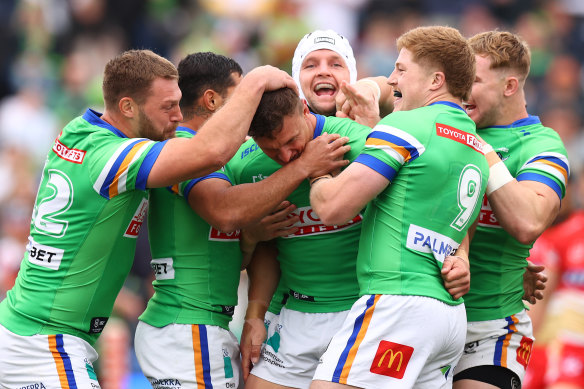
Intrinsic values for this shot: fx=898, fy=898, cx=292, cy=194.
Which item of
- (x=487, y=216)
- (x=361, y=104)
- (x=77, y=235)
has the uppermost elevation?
(x=361, y=104)

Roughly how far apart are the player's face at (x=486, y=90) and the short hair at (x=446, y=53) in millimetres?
699

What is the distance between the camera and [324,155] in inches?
198

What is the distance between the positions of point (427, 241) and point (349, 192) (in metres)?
0.51

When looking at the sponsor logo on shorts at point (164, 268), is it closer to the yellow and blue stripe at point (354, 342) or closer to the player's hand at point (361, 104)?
the yellow and blue stripe at point (354, 342)

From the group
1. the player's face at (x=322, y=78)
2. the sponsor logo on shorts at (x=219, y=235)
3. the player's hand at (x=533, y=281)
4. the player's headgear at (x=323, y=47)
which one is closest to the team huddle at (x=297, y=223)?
the sponsor logo on shorts at (x=219, y=235)

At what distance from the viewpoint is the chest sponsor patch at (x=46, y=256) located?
17.1 feet

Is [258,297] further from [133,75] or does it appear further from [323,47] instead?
[323,47]

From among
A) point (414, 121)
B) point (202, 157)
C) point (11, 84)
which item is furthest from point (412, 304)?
point (11, 84)

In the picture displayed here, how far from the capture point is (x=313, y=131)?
5.25 meters

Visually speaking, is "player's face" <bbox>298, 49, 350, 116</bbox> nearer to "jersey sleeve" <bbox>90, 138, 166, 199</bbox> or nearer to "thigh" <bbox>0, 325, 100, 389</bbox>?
"jersey sleeve" <bbox>90, 138, 166, 199</bbox>

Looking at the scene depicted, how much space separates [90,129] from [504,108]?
8.67ft

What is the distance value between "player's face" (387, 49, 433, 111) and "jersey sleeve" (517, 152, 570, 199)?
3.09 ft

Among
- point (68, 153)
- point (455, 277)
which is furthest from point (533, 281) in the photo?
point (68, 153)

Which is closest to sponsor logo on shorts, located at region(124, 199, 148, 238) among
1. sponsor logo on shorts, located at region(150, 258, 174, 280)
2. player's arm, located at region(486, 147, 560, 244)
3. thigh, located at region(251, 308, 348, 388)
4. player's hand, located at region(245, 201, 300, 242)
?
sponsor logo on shorts, located at region(150, 258, 174, 280)
